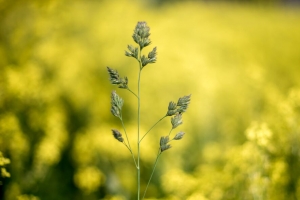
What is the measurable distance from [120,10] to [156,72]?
13.3 ft

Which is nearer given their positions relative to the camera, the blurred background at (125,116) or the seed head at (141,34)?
the seed head at (141,34)

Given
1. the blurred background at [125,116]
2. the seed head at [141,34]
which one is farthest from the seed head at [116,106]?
the blurred background at [125,116]

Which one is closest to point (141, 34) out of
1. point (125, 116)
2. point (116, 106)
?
point (116, 106)

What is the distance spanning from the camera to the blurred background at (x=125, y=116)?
10.6ft

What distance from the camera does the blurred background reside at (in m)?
3.23

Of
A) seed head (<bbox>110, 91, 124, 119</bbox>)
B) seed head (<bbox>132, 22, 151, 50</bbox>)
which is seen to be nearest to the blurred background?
seed head (<bbox>110, 91, 124, 119</bbox>)

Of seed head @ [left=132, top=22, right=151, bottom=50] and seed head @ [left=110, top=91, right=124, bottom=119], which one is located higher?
seed head @ [left=132, top=22, right=151, bottom=50]

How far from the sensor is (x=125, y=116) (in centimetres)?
645

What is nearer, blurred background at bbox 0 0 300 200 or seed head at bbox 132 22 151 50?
seed head at bbox 132 22 151 50

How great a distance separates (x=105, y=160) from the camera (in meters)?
4.63

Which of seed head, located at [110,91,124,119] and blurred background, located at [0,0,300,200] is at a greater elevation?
blurred background, located at [0,0,300,200]

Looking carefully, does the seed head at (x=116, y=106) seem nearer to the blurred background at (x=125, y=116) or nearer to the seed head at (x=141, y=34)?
the seed head at (x=141, y=34)

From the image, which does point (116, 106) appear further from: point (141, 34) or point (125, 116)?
point (125, 116)

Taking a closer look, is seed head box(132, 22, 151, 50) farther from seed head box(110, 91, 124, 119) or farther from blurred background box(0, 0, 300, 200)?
blurred background box(0, 0, 300, 200)
